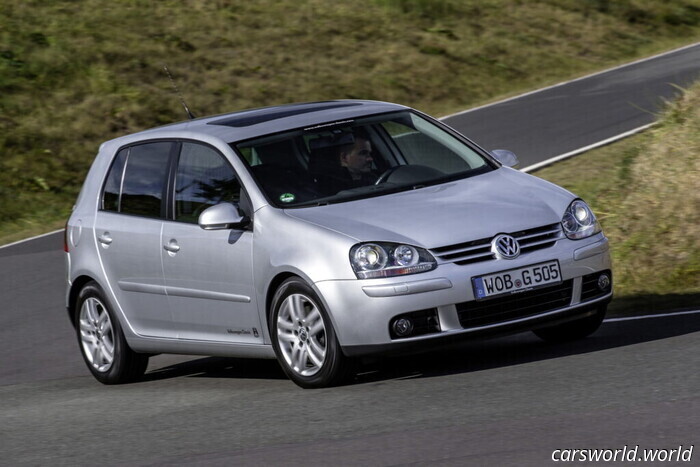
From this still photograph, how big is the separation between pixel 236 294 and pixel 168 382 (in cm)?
155

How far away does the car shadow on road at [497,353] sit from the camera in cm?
808

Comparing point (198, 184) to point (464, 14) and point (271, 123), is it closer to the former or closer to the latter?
point (271, 123)

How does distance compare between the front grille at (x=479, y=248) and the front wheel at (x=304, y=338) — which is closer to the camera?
the front grille at (x=479, y=248)

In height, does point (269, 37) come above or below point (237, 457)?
below

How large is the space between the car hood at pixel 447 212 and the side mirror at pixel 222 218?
349mm

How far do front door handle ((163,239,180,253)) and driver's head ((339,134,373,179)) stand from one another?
1.19m

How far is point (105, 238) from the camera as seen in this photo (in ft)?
31.3

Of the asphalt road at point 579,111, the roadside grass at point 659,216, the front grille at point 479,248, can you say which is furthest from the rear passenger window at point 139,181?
the asphalt road at point 579,111

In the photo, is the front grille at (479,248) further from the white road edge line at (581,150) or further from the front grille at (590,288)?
the white road edge line at (581,150)

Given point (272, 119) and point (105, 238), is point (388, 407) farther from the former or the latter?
point (105, 238)

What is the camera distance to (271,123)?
8.88 meters

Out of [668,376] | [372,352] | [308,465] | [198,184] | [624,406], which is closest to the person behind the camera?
[308,465]

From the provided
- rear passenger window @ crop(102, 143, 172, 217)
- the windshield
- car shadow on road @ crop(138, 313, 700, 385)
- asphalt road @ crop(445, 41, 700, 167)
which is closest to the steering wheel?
the windshield

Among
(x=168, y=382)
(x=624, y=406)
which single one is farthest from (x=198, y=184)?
(x=624, y=406)
